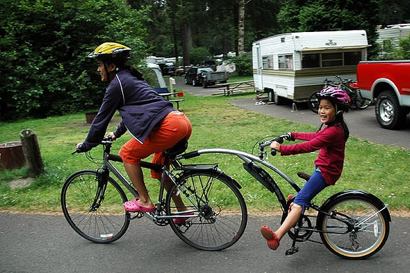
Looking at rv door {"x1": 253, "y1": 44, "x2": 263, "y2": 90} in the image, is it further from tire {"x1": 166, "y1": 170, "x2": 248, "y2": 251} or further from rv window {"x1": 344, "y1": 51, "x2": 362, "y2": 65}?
tire {"x1": 166, "y1": 170, "x2": 248, "y2": 251}

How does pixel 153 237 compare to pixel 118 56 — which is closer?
pixel 118 56

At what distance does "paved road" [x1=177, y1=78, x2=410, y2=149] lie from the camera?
31.7ft

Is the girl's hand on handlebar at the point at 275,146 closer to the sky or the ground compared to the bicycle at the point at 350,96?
closer to the sky

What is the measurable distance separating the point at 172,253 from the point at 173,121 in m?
1.27

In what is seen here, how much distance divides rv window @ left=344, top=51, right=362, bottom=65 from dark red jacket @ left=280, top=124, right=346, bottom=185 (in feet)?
44.0

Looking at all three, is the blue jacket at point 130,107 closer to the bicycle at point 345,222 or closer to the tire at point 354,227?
the bicycle at point 345,222

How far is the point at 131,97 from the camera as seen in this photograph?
4.21 metres

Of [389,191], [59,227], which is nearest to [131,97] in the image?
[59,227]

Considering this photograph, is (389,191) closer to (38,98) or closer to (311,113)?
(311,113)

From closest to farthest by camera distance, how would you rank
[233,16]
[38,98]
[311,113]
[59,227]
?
[59,227], [311,113], [38,98], [233,16]

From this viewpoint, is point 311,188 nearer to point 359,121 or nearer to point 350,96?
point 359,121

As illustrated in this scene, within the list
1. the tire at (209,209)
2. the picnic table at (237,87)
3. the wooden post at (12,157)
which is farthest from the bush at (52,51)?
the tire at (209,209)

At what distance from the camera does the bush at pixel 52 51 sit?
17766mm

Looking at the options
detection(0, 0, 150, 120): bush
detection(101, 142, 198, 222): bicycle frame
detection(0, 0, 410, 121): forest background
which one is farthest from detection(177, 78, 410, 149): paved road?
detection(0, 0, 150, 120): bush
